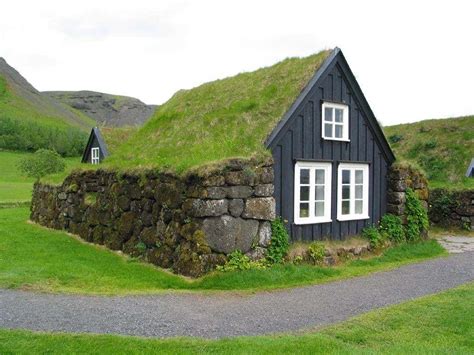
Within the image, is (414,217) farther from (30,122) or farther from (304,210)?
(30,122)

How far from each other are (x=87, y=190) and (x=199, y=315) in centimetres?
1128

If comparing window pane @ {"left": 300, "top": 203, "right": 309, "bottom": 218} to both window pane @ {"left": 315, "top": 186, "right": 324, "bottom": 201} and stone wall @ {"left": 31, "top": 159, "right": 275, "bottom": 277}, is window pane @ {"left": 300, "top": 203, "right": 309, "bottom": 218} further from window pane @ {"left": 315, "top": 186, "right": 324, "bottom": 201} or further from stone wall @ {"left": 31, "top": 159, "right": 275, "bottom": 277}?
stone wall @ {"left": 31, "top": 159, "right": 275, "bottom": 277}

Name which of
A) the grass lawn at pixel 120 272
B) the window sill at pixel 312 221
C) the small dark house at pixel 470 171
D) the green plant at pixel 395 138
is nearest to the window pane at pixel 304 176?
the window sill at pixel 312 221

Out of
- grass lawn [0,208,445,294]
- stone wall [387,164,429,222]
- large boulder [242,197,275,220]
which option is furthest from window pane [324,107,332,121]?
grass lawn [0,208,445,294]

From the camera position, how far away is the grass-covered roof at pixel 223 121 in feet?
43.2

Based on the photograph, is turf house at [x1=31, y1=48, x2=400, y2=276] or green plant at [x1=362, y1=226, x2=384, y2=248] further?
green plant at [x1=362, y1=226, x2=384, y2=248]

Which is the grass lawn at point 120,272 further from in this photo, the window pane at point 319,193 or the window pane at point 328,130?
the window pane at point 328,130

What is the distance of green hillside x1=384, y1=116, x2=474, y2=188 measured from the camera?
31.5 m

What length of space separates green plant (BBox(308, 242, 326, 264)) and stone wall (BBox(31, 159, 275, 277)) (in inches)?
58.7

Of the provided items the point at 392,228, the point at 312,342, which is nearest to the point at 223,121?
the point at 392,228

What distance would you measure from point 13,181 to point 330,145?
49.6 meters

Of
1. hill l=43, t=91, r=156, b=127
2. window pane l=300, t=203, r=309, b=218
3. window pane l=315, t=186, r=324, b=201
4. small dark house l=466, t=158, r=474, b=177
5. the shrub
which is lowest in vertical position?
the shrub

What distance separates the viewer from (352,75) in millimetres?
15297

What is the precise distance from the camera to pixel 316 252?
13.2 meters
